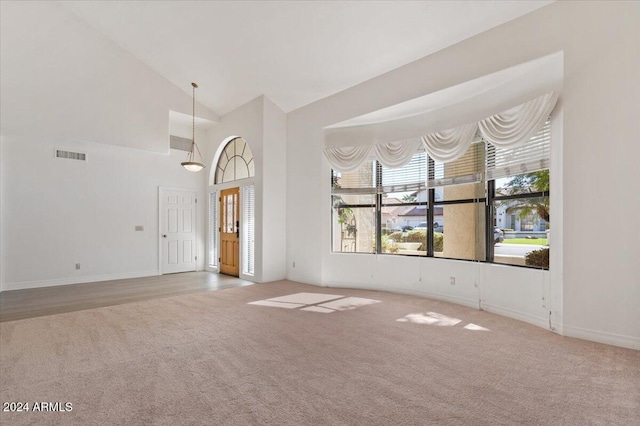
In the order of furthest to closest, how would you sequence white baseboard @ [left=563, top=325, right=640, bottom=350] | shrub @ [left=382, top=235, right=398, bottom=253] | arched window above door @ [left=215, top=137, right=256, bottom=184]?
arched window above door @ [left=215, top=137, right=256, bottom=184], shrub @ [left=382, top=235, right=398, bottom=253], white baseboard @ [left=563, top=325, right=640, bottom=350]

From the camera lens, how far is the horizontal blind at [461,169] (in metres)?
4.64

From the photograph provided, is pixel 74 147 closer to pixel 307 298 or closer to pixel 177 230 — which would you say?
pixel 177 230

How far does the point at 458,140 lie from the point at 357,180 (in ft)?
6.58

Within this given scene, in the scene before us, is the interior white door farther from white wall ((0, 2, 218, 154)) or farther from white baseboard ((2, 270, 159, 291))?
white wall ((0, 2, 218, 154))

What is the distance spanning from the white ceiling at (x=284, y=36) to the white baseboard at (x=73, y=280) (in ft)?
14.3

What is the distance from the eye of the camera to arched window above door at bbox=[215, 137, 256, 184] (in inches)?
279

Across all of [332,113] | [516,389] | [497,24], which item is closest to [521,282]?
[516,389]

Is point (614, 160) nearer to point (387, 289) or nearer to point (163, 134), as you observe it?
point (387, 289)

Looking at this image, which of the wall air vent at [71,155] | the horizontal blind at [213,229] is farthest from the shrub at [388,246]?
the wall air vent at [71,155]

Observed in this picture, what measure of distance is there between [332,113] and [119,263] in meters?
5.58

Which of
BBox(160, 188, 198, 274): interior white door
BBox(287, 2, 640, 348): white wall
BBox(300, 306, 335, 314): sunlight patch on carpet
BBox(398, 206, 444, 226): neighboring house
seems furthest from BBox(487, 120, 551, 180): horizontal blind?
BBox(160, 188, 198, 274): interior white door

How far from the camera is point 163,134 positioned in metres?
6.78

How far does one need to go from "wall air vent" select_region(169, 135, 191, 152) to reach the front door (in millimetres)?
1476

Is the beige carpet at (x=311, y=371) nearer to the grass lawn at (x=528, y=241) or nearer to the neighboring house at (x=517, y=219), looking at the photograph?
the grass lawn at (x=528, y=241)
